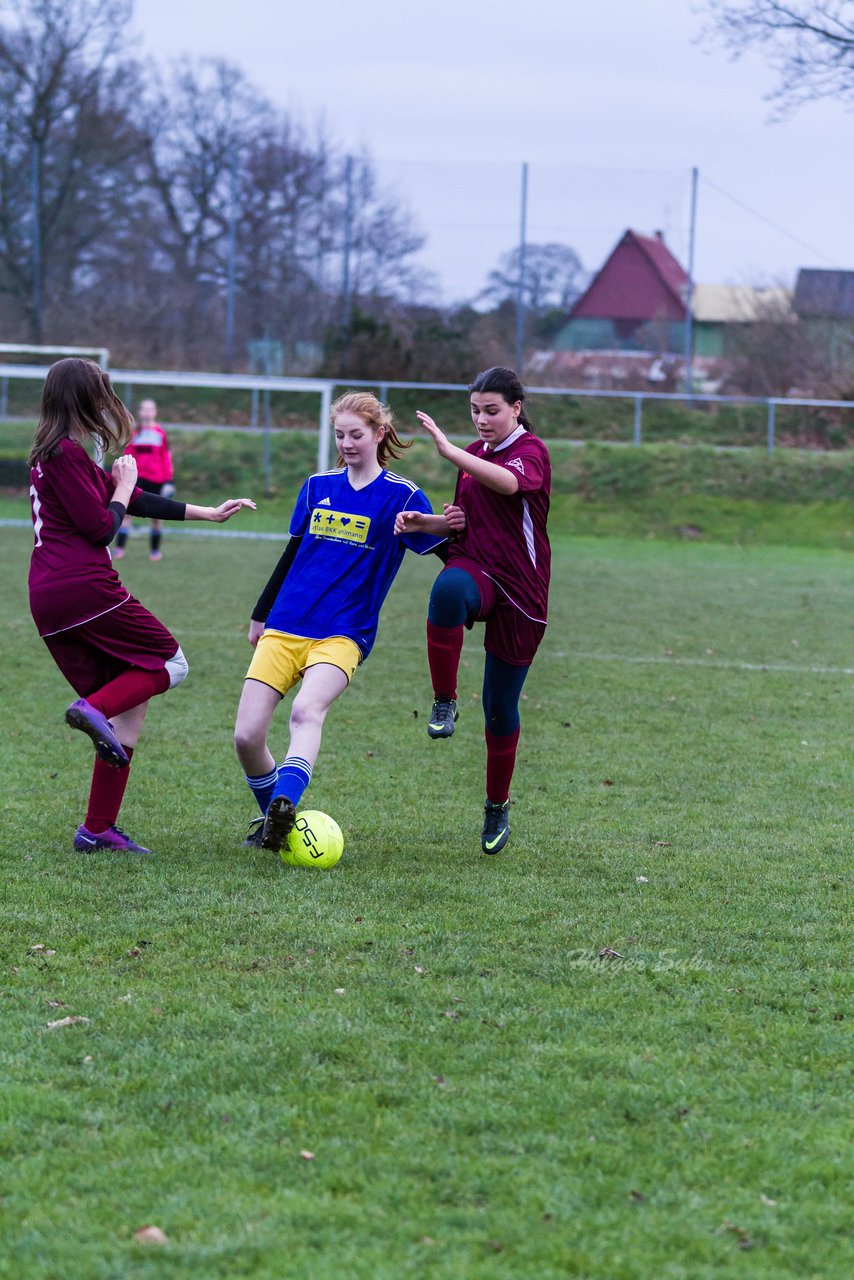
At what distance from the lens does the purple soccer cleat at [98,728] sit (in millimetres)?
4953

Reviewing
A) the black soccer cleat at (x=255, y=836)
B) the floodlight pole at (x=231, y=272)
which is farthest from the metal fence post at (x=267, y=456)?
the black soccer cleat at (x=255, y=836)

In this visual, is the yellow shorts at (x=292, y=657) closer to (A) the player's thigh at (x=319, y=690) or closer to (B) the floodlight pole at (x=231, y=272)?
(A) the player's thigh at (x=319, y=690)

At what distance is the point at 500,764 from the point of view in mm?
5609

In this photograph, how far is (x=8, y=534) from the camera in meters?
21.0

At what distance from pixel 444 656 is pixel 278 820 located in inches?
37.1

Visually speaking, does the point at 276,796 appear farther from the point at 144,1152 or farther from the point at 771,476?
the point at 771,476

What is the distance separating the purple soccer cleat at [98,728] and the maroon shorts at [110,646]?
28 cm

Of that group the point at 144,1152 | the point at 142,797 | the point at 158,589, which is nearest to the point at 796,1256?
the point at 144,1152

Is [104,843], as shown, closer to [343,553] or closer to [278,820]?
[278,820]

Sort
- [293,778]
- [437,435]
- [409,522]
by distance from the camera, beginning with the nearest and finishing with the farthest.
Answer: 1. [437,435]
2. [293,778]
3. [409,522]

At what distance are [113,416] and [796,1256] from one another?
150 inches

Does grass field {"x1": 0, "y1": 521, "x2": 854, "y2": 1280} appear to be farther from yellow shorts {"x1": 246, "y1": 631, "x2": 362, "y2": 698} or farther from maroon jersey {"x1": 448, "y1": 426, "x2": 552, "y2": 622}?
maroon jersey {"x1": 448, "y1": 426, "x2": 552, "y2": 622}

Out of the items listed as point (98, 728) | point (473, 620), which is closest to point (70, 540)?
point (98, 728)

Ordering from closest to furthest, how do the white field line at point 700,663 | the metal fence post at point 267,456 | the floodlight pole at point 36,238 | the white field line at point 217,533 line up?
the white field line at point 700,663, the white field line at point 217,533, the metal fence post at point 267,456, the floodlight pole at point 36,238
